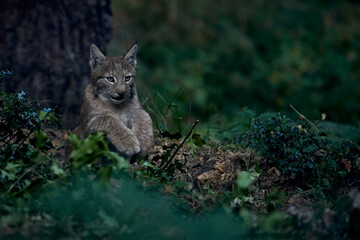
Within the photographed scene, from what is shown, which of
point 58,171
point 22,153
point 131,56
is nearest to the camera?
point 58,171

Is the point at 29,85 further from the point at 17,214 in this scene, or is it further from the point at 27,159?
the point at 17,214

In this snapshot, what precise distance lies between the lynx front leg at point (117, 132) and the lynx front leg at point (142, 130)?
0.55 feet

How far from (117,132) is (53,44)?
2.67m

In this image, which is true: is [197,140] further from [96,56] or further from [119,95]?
[96,56]

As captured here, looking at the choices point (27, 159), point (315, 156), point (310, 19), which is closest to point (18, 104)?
point (27, 159)

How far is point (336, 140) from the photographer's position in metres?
Answer: 6.04

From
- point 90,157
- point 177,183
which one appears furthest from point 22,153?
point 177,183

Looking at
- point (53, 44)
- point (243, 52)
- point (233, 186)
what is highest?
point (243, 52)

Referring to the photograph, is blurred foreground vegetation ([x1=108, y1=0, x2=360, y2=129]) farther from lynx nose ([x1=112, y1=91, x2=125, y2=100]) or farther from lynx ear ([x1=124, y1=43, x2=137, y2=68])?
lynx nose ([x1=112, y1=91, x2=125, y2=100])

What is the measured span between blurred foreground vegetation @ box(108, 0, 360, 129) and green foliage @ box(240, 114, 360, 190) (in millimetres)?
4810

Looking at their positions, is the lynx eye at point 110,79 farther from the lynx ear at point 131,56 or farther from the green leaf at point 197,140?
the green leaf at point 197,140

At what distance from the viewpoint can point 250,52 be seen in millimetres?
12844

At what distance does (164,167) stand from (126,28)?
7296 mm

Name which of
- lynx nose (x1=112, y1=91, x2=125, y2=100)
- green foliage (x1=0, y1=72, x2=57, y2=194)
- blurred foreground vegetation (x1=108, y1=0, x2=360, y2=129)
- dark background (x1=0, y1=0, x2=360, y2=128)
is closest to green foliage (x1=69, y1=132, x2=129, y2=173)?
green foliage (x1=0, y1=72, x2=57, y2=194)
